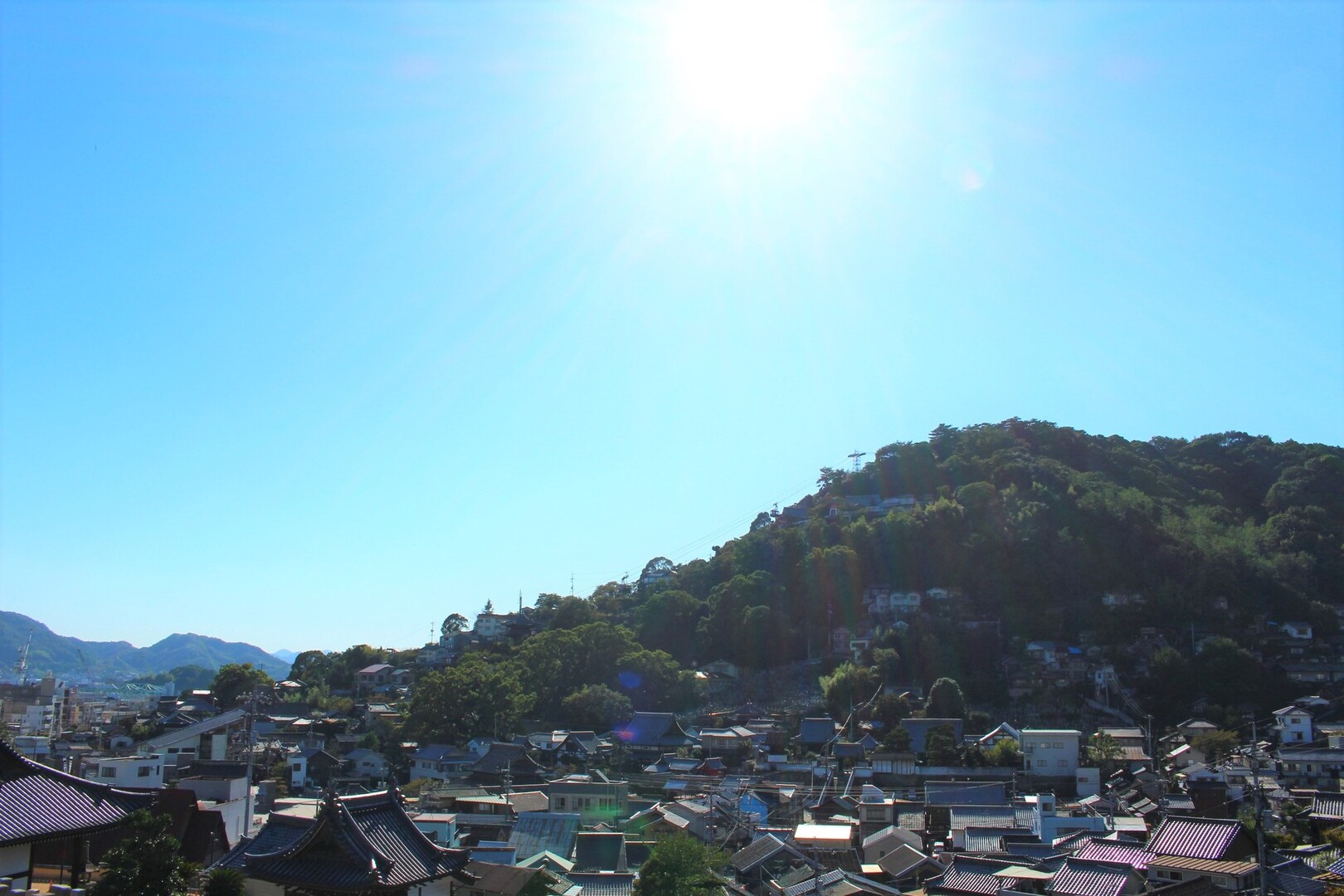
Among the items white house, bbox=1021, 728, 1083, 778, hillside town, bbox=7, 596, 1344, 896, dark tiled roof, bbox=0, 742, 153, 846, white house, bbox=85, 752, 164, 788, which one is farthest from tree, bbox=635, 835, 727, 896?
white house, bbox=1021, 728, 1083, 778

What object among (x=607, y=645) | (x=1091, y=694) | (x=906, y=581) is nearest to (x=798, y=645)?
(x=906, y=581)

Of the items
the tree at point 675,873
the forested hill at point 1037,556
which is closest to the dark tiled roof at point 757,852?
the tree at point 675,873

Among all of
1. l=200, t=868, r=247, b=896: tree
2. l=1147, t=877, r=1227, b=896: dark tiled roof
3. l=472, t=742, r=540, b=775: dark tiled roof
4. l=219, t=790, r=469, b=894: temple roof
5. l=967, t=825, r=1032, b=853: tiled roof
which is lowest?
l=967, t=825, r=1032, b=853: tiled roof

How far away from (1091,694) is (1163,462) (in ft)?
119

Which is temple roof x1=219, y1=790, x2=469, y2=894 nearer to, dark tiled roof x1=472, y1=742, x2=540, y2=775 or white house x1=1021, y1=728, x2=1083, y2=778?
dark tiled roof x1=472, y1=742, x2=540, y2=775

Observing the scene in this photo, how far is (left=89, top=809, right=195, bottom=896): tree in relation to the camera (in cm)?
1216

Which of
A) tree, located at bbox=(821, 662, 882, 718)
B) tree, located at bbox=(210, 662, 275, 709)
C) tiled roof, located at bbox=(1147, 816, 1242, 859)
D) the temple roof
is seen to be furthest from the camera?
tree, located at bbox=(210, 662, 275, 709)

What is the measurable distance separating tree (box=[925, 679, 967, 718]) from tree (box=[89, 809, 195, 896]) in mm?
39549

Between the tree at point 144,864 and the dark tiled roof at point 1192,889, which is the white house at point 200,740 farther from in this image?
the dark tiled roof at point 1192,889

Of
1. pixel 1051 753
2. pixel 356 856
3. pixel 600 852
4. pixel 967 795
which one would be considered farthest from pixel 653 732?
pixel 356 856

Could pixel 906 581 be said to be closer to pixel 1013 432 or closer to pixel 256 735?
pixel 1013 432

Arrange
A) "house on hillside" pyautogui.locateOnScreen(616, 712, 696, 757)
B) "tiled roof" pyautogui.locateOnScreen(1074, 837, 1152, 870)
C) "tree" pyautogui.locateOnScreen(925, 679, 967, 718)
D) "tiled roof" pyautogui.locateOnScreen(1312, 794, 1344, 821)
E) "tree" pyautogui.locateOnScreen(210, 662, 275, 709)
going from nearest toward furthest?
"tiled roof" pyautogui.locateOnScreen(1074, 837, 1152, 870), "tiled roof" pyautogui.locateOnScreen(1312, 794, 1344, 821), "tree" pyautogui.locateOnScreen(925, 679, 967, 718), "house on hillside" pyautogui.locateOnScreen(616, 712, 696, 757), "tree" pyautogui.locateOnScreen(210, 662, 275, 709)

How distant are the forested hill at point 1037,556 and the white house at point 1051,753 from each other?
13.2m

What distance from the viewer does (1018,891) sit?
1984 centimetres
